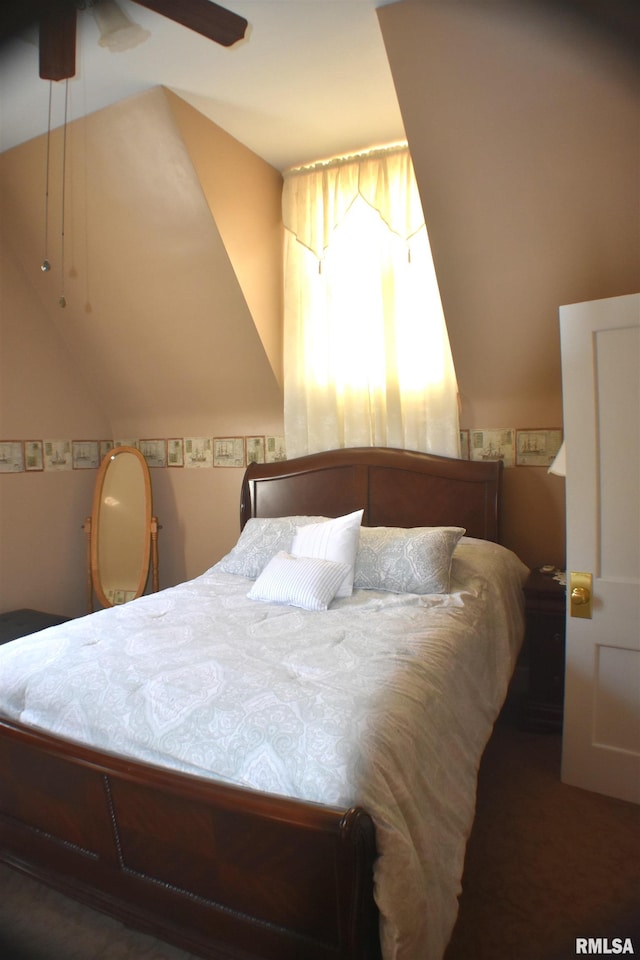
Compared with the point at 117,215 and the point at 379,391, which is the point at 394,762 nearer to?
the point at 379,391

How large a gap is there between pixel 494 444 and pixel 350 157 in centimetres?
162

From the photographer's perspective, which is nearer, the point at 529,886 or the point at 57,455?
the point at 529,886

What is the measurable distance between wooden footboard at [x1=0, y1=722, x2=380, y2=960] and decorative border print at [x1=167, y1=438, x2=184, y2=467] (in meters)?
2.45

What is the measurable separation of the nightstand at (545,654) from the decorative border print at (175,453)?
2.30 meters

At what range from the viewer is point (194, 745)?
1.33 m

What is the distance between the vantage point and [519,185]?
227cm

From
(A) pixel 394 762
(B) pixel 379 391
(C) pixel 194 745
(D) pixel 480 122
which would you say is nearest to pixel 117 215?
(B) pixel 379 391

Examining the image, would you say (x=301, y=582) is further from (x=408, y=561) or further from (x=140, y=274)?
(x=140, y=274)

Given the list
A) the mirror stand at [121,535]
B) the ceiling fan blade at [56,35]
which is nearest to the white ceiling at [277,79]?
the ceiling fan blade at [56,35]

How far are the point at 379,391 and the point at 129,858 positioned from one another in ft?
7.54

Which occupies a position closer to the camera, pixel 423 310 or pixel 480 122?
pixel 480 122

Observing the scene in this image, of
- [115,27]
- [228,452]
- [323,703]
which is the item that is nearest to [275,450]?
[228,452]

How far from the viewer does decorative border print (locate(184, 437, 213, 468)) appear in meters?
3.74

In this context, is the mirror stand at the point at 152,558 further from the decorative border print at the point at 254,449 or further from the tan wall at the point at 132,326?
the decorative border print at the point at 254,449
